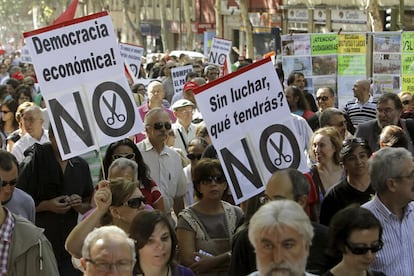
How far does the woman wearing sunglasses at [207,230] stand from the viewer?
26.5 ft

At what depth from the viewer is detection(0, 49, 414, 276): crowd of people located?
5.92 m

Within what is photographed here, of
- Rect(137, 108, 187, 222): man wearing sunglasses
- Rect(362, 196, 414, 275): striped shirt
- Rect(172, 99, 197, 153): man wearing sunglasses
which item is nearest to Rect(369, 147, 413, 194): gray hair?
Rect(362, 196, 414, 275): striped shirt

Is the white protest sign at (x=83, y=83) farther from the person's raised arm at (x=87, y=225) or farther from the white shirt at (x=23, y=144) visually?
the white shirt at (x=23, y=144)

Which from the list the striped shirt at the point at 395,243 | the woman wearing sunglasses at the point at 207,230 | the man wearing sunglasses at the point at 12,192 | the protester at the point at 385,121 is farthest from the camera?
the protester at the point at 385,121

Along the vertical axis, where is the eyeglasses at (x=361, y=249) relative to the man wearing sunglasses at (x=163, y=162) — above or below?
above

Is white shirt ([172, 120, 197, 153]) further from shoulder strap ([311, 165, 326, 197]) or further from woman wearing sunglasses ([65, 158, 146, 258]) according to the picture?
woman wearing sunglasses ([65, 158, 146, 258])

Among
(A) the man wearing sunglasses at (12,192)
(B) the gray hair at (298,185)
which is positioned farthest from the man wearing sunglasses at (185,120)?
(B) the gray hair at (298,185)

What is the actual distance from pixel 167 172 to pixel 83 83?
1319mm

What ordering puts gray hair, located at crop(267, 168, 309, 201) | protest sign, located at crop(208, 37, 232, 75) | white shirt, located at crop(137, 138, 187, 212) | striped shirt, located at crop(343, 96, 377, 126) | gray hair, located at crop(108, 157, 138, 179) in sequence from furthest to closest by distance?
protest sign, located at crop(208, 37, 232, 75) < striped shirt, located at crop(343, 96, 377, 126) < white shirt, located at crop(137, 138, 187, 212) < gray hair, located at crop(108, 157, 138, 179) < gray hair, located at crop(267, 168, 309, 201)

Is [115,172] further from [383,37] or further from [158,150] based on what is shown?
[383,37]

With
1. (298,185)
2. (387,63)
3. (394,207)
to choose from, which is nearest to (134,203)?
(298,185)

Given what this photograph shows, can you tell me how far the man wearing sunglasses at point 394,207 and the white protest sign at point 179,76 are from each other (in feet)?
48.8

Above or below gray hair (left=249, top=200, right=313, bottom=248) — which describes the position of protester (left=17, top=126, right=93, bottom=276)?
below

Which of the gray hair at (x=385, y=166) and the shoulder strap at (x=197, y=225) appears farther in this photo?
the shoulder strap at (x=197, y=225)
